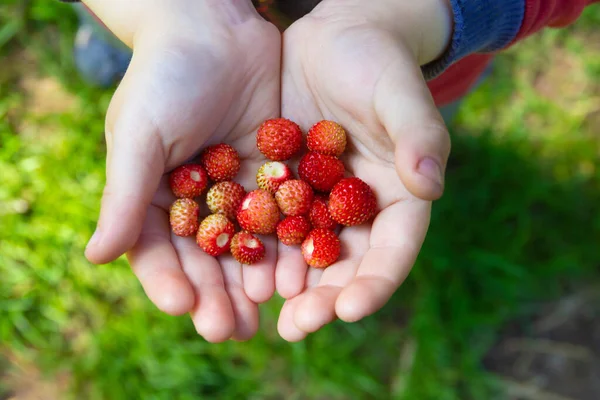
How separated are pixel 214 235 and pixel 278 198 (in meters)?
0.19

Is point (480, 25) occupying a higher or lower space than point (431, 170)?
lower

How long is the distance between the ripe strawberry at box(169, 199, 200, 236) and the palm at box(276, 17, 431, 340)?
8.1 inches

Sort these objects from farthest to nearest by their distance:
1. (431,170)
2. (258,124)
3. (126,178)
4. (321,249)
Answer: (258,124) → (321,249) → (126,178) → (431,170)

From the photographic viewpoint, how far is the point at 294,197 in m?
1.42

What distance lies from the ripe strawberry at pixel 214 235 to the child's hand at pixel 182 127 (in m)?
0.02

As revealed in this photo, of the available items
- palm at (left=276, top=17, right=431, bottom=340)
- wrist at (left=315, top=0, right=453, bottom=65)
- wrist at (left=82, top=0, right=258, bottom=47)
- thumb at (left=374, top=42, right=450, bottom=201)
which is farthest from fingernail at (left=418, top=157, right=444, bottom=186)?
wrist at (left=82, top=0, right=258, bottom=47)

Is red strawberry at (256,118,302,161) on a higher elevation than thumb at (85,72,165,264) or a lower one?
lower

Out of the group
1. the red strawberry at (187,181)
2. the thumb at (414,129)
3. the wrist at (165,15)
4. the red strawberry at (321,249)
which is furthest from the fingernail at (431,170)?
the wrist at (165,15)

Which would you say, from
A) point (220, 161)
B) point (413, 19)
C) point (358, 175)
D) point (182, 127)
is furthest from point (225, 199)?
point (413, 19)

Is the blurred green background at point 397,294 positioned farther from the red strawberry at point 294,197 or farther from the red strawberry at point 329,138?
the red strawberry at point 329,138

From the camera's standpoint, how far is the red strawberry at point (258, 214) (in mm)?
1384

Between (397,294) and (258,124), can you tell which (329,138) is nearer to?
(258,124)

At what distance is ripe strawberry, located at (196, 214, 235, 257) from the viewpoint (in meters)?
1.31

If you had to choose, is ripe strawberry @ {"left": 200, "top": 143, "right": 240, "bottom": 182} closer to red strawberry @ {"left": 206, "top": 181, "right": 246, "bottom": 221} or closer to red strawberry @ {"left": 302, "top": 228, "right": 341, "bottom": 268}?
red strawberry @ {"left": 206, "top": 181, "right": 246, "bottom": 221}
